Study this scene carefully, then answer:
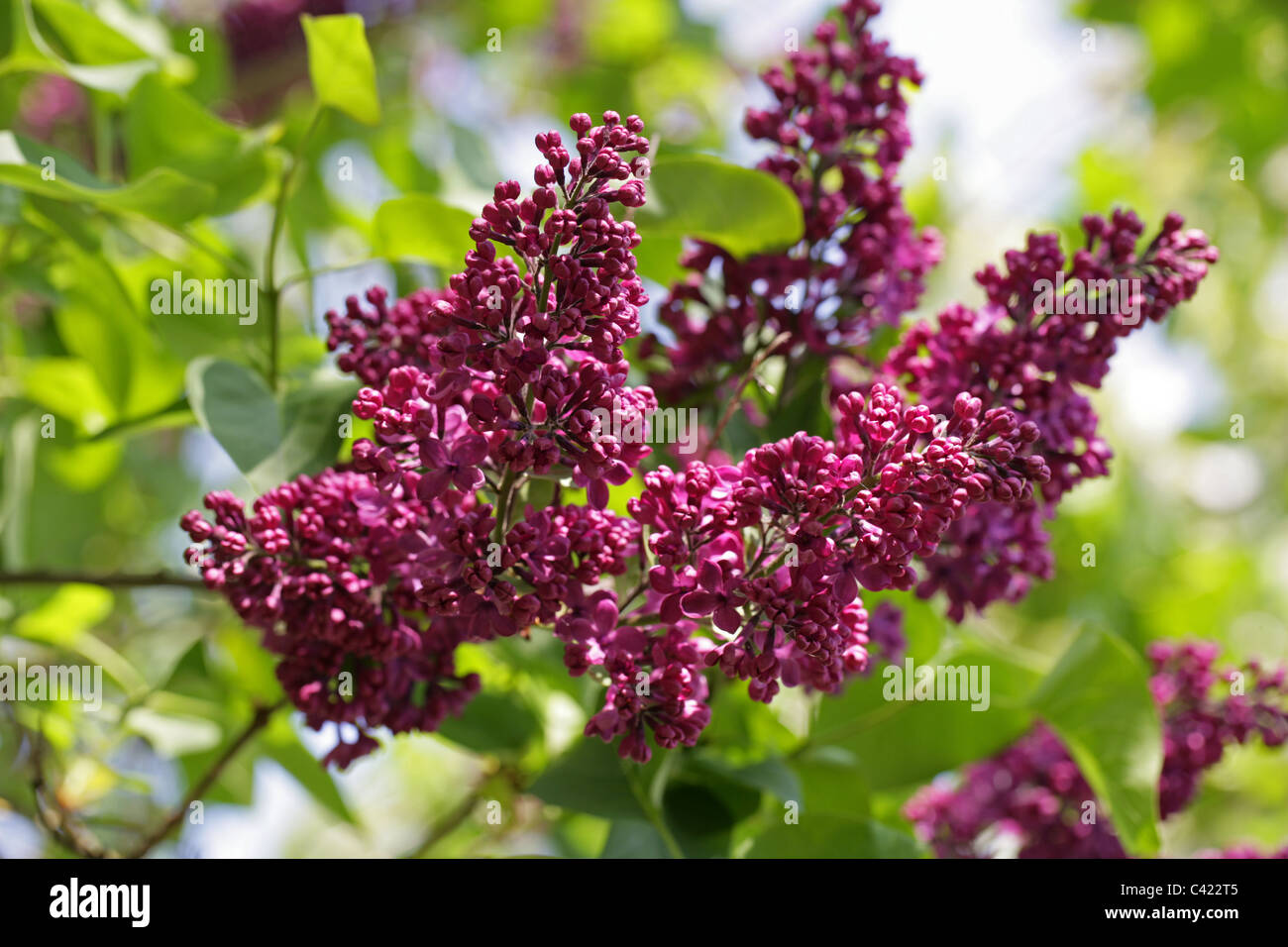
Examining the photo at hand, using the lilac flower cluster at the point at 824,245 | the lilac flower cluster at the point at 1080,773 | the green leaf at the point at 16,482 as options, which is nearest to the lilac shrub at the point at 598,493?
the lilac flower cluster at the point at 824,245

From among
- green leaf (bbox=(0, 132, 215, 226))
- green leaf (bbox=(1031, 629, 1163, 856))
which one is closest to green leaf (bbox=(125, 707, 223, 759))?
green leaf (bbox=(0, 132, 215, 226))

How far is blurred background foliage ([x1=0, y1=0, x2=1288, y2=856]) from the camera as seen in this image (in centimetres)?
132

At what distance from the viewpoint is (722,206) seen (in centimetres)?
117

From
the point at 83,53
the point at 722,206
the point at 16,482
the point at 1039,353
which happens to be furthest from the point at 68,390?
the point at 1039,353

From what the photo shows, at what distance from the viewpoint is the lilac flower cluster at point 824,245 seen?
121 centimetres

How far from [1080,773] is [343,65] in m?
1.25

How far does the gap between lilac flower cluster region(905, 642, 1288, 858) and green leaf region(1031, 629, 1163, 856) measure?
0.13 meters

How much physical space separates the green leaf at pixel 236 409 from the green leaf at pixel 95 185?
0.71 ft

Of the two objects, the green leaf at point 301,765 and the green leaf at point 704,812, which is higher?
the green leaf at point 301,765

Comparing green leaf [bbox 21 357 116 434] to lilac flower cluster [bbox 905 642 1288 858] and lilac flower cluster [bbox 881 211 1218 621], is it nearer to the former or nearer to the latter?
lilac flower cluster [bbox 881 211 1218 621]

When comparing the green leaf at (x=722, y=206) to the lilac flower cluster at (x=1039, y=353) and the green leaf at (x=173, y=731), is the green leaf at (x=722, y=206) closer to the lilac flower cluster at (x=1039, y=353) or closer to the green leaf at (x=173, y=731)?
the lilac flower cluster at (x=1039, y=353)
